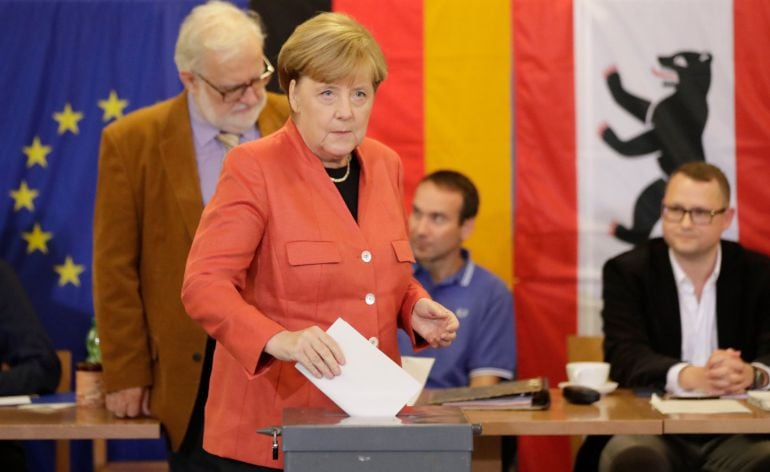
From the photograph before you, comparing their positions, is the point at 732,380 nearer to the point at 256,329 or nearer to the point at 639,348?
the point at 639,348

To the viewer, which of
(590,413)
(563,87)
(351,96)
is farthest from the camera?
(563,87)

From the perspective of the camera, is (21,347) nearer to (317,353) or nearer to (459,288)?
(459,288)

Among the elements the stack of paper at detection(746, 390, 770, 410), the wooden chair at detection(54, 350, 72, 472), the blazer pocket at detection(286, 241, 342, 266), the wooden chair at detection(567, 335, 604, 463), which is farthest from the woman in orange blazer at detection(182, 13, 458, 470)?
the wooden chair at detection(54, 350, 72, 472)

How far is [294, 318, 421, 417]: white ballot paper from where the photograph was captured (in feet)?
7.41

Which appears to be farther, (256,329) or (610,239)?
(610,239)

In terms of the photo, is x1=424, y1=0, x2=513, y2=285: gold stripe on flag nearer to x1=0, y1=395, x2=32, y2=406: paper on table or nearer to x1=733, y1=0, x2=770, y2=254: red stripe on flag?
x1=733, y1=0, x2=770, y2=254: red stripe on flag

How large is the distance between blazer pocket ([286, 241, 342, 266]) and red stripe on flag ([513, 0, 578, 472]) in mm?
2592

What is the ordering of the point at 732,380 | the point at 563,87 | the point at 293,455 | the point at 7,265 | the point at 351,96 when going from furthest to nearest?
1. the point at 563,87
2. the point at 7,265
3. the point at 732,380
4. the point at 351,96
5. the point at 293,455

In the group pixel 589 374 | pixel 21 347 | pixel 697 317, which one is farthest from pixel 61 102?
pixel 697 317

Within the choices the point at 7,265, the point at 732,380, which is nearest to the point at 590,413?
the point at 732,380

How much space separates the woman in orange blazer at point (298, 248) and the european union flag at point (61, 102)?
2.52 m

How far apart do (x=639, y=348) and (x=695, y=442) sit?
1.26 ft

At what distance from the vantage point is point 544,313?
5004mm

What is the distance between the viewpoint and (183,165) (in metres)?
3.59
